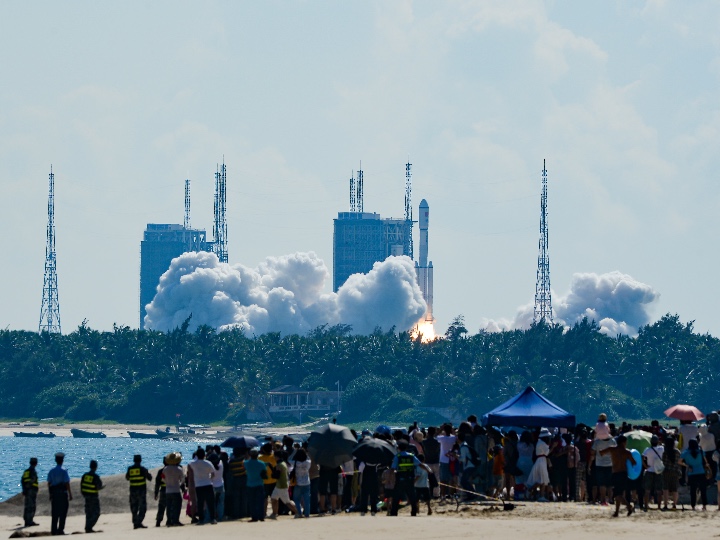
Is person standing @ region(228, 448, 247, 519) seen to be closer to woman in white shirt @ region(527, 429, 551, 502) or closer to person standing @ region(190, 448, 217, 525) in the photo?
person standing @ region(190, 448, 217, 525)

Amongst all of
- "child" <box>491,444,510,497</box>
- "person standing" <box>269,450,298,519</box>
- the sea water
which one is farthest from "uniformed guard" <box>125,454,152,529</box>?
the sea water

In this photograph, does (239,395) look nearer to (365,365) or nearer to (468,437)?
(365,365)

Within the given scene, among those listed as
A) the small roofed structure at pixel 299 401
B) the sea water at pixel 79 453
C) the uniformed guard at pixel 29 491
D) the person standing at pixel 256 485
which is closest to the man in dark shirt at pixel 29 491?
the uniformed guard at pixel 29 491

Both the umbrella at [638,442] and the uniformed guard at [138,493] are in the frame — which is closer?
the uniformed guard at [138,493]

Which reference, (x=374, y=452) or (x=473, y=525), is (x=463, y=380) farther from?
(x=473, y=525)

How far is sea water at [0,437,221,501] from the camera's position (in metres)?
104

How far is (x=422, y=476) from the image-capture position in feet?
123

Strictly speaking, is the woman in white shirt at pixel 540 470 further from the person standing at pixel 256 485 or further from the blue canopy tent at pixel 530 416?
the person standing at pixel 256 485

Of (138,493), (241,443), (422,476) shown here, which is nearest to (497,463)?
(422,476)

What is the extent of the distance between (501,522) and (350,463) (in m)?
5.15

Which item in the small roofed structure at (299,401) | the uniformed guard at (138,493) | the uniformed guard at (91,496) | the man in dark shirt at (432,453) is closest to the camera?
the uniformed guard at (91,496)

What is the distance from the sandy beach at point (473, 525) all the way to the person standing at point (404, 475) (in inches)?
13.1

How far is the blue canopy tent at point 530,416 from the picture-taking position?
4319cm

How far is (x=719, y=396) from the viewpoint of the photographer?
190875 millimetres
